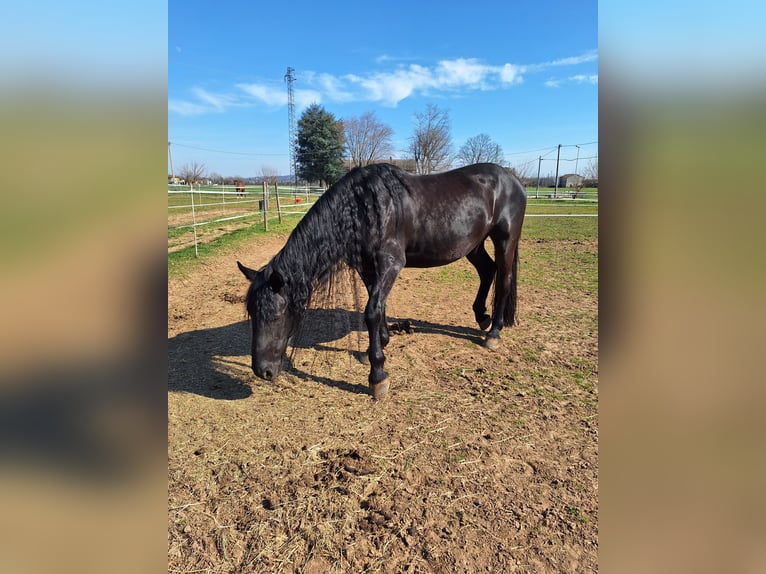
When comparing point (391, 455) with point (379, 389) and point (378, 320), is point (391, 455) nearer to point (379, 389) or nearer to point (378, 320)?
point (379, 389)

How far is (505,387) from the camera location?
139 inches

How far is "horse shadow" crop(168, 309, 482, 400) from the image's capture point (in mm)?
3619

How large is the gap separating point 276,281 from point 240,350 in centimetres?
168

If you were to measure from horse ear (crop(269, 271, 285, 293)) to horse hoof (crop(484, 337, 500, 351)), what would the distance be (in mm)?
2478

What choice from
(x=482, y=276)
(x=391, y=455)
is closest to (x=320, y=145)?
(x=482, y=276)

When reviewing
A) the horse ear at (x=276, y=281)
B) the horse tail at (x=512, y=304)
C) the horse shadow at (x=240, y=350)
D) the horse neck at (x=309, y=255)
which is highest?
the horse neck at (x=309, y=255)

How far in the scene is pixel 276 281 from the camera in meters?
3.14

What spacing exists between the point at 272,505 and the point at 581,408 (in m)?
2.45

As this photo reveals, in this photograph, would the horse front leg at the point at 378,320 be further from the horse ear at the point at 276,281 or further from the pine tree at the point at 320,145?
the pine tree at the point at 320,145

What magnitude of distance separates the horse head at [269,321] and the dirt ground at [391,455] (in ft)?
1.34

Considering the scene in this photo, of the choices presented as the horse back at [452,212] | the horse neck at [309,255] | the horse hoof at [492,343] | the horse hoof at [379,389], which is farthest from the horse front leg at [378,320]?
the horse hoof at [492,343]

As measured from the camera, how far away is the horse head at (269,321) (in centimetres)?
312
